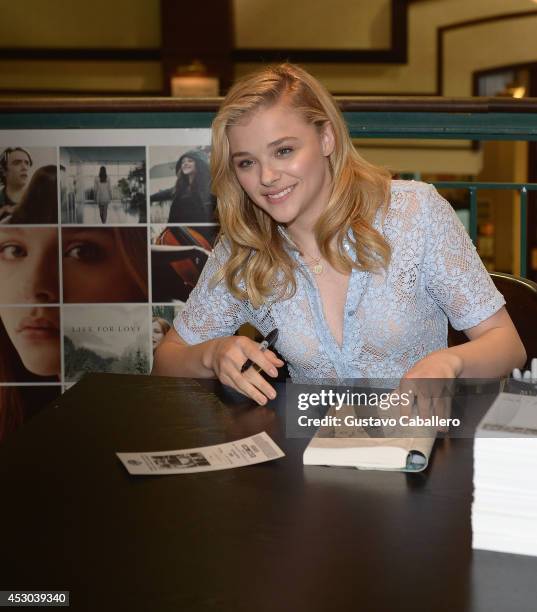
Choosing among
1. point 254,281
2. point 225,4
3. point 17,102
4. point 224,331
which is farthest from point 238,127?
point 225,4

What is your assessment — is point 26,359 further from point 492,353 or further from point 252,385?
point 492,353

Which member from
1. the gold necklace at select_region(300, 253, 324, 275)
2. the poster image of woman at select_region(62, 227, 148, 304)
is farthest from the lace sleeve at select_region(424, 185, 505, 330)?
the poster image of woman at select_region(62, 227, 148, 304)

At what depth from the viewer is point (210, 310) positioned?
201 centimetres

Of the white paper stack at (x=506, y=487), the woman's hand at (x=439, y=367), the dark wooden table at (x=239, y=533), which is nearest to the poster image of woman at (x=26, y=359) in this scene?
the dark wooden table at (x=239, y=533)

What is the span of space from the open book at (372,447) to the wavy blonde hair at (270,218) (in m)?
0.64

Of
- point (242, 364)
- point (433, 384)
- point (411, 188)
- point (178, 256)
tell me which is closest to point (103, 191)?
point (178, 256)

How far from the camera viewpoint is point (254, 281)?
191 cm

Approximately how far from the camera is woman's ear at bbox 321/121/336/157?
6.27 feet

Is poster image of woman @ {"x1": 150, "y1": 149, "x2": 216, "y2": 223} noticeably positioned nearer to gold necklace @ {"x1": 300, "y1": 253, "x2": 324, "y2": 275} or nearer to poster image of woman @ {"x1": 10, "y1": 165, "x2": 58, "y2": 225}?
poster image of woman @ {"x1": 10, "y1": 165, "x2": 58, "y2": 225}

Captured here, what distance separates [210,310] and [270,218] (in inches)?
9.6

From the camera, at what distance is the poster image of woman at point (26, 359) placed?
105 inches

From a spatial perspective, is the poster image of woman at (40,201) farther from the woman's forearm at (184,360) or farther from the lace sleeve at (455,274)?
the lace sleeve at (455,274)

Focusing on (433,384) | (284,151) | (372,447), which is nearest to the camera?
(372,447)

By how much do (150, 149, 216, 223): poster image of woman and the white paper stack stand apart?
1.73 m
